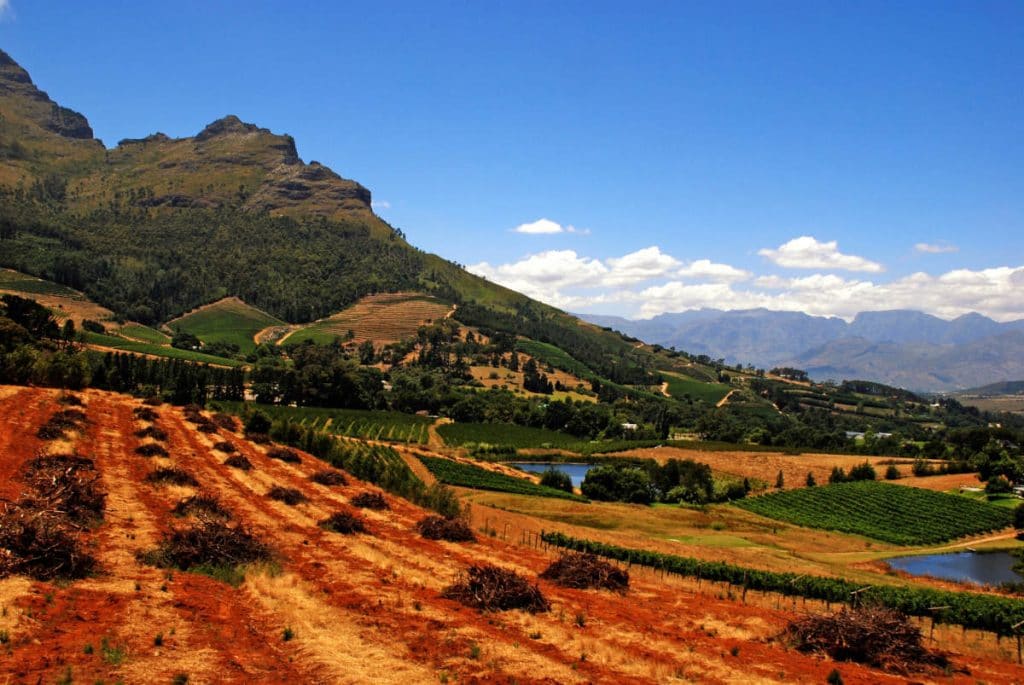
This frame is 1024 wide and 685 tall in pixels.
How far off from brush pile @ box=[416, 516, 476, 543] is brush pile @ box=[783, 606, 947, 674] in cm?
1907

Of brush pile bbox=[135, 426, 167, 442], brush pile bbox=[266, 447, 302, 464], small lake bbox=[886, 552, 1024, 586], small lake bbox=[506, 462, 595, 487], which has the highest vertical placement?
brush pile bbox=[135, 426, 167, 442]

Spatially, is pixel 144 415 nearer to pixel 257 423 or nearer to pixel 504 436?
pixel 257 423

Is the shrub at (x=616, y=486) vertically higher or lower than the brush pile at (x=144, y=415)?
lower

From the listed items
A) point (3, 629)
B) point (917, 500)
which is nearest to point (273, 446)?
point (3, 629)

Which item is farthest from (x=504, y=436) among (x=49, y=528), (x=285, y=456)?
(x=49, y=528)

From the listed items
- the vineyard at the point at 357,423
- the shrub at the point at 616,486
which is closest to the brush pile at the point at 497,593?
the shrub at the point at 616,486

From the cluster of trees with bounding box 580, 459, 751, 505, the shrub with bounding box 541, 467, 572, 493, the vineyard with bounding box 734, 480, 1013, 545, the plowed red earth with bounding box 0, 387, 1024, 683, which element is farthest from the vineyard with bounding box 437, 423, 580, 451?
the plowed red earth with bounding box 0, 387, 1024, 683

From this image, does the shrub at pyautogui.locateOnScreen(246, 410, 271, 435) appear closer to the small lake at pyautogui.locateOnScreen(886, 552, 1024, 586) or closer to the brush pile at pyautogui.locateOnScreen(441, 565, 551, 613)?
the brush pile at pyautogui.locateOnScreen(441, 565, 551, 613)

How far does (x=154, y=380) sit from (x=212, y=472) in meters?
89.5

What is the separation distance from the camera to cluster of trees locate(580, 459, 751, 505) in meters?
104

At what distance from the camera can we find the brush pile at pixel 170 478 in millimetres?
40841

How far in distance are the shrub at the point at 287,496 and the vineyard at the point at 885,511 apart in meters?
76.3

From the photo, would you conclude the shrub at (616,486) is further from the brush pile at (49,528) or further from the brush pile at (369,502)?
the brush pile at (49,528)

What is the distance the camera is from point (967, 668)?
2222 cm
